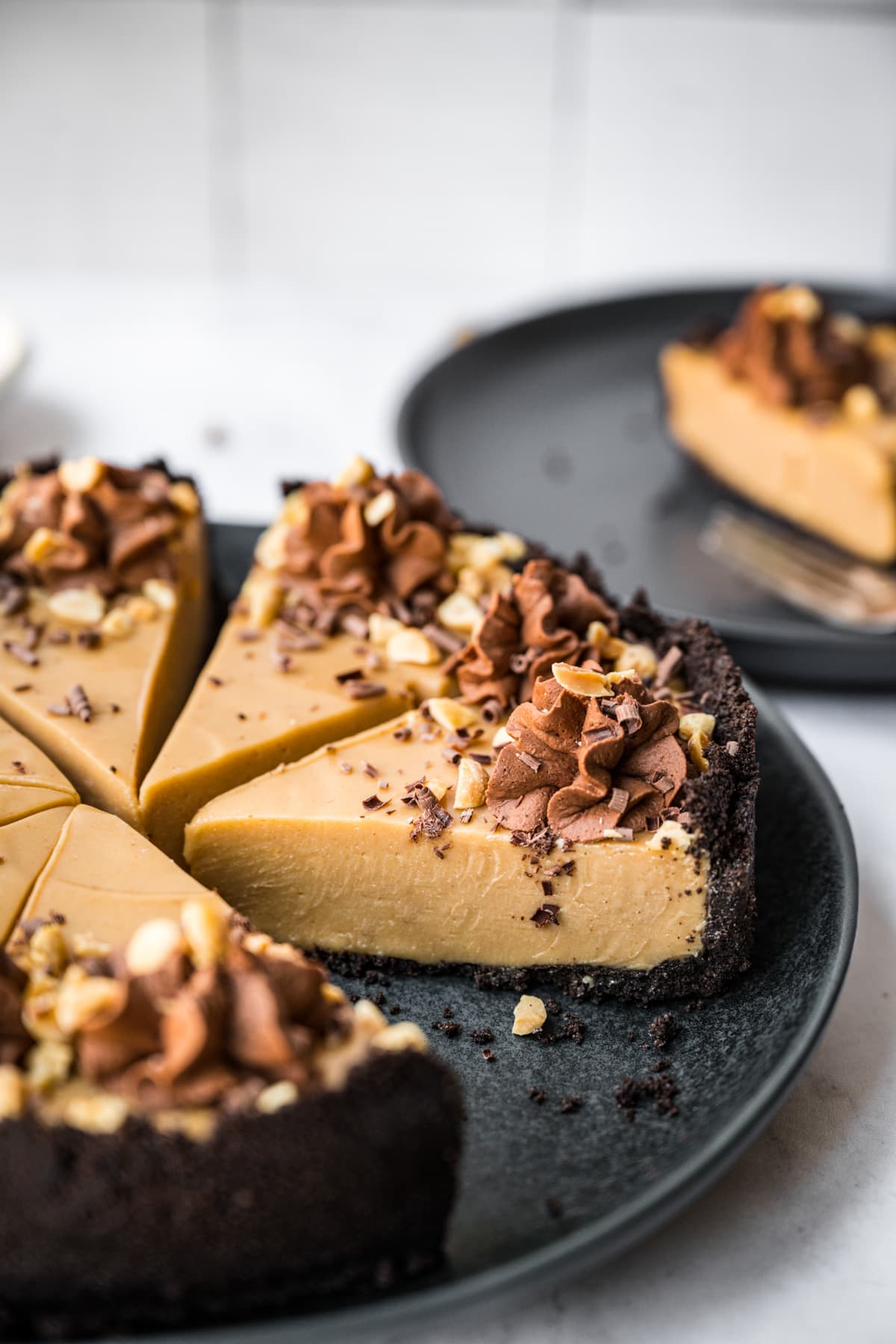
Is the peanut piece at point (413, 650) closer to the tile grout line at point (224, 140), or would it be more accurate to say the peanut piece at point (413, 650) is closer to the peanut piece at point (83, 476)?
the peanut piece at point (83, 476)

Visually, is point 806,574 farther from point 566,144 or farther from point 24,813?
point 566,144

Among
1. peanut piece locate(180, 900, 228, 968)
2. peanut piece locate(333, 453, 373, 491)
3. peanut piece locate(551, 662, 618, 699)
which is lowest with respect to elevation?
peanut piece locate(180, 900, 228, 968)

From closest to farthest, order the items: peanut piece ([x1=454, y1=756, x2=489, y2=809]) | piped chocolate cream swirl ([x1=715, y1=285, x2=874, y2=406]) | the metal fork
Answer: peanut piece ([x1=454, y1=756, x2=489, y2=809]) < the metal fork < piped chocolate cream swirl ([x1=715, y1=285, x2=874, y2=406])

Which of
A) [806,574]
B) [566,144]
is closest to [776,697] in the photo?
[806,574]

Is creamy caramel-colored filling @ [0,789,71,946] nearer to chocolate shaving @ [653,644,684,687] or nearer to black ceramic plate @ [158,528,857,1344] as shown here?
black ceramic plate @ [158,528,857,1344]

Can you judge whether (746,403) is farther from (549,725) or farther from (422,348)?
(549,725)

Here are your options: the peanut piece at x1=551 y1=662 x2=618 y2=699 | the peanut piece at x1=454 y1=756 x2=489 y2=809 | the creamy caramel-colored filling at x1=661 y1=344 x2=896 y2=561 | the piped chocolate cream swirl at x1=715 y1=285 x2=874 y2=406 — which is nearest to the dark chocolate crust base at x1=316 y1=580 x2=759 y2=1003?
the peanut piece at x1=551 y1=662 x2=618 y2=699

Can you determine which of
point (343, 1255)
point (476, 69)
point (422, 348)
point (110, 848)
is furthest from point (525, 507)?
point (476, 69)

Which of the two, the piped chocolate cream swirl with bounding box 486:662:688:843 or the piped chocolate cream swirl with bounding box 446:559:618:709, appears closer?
the piped chocolate cream swirl with bounding box 486:662:688:843

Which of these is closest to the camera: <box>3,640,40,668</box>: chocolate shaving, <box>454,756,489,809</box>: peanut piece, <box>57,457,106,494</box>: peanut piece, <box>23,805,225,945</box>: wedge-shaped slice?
<box>23,805,225,945</box>: wedge-shaped slice
